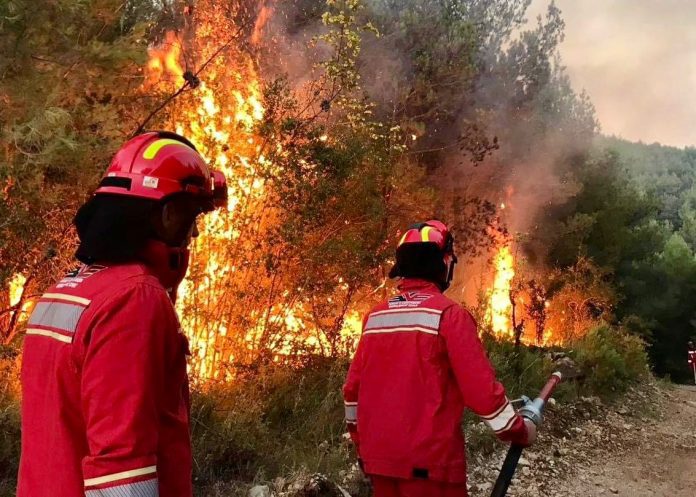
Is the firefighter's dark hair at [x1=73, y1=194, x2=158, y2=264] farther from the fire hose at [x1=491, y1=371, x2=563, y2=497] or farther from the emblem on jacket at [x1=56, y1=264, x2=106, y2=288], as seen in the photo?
the fire hose at [x1=491, y1=371, x2=563, y2=497]

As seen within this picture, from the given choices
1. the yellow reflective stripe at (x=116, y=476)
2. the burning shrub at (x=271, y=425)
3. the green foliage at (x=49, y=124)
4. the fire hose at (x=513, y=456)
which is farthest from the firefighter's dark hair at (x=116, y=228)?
the green foliage at (x=49, y=124)

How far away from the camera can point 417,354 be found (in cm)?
268

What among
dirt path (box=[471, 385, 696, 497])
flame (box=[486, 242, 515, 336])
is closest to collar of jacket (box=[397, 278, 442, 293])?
dirt path (box=[471, 385, 696, 497])

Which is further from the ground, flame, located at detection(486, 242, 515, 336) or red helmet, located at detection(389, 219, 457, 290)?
flame, located at detection(486, 242, 515, 336)

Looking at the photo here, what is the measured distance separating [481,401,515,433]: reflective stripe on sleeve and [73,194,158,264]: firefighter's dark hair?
5.45ft

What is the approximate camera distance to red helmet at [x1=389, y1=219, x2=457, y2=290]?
295 centimetres

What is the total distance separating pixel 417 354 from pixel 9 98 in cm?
422

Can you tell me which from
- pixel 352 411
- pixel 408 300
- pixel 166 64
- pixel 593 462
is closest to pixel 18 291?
pixel 166 64

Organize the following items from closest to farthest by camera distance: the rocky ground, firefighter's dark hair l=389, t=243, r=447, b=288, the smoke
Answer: firefighter's dark hair l=389, t=243, r=447, b=288 < the rocky ground < the smoke

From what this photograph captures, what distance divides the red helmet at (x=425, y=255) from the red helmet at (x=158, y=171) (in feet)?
4.53

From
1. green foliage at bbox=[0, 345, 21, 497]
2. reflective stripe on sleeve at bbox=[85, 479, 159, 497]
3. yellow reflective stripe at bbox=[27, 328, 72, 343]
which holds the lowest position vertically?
green foliage at bbox=[0, 345, 21, 497]

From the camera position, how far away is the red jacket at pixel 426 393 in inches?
100

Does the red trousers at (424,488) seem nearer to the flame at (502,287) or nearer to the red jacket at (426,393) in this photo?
the red jacket at (426,393)

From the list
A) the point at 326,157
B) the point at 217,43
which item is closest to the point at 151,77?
the point at 217,43
